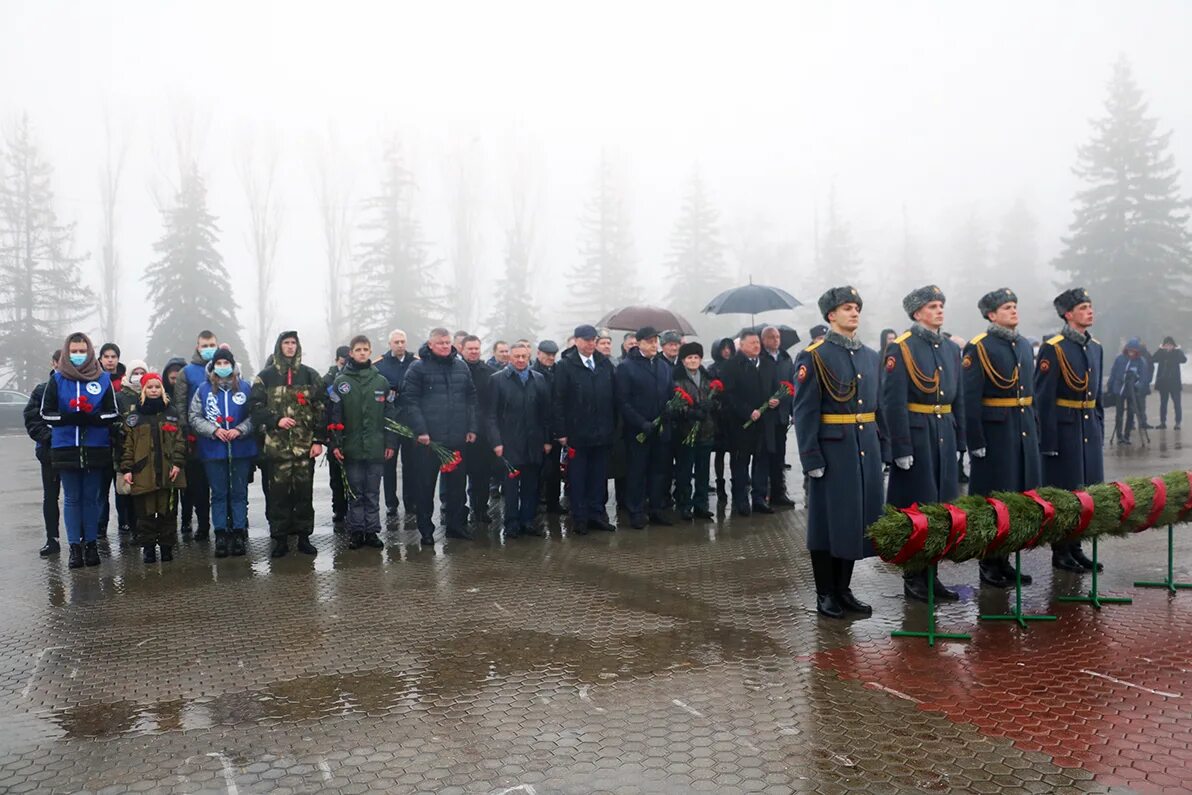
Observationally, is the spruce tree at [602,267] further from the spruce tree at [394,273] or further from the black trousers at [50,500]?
the black trousers at [50,500]

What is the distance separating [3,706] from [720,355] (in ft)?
26.3

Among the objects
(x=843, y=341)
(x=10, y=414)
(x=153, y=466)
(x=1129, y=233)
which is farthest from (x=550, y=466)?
(x=1129, y=233)

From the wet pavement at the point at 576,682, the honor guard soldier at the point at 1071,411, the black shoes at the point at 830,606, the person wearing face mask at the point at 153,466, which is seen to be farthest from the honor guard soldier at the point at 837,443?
the person wearing face mask at the point at 153,466

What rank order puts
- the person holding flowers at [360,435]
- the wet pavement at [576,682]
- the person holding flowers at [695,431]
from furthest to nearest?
the person holding flowers at [695,431] < the person holding flowers at [360,435] < the wet pavement at [576,682]

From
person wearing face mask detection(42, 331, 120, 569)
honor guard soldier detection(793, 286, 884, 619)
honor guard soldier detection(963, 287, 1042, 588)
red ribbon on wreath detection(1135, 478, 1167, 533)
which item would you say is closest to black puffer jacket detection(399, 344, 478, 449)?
person wearing face mask detection(42, 331, 120, 569)

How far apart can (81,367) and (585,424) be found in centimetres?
491

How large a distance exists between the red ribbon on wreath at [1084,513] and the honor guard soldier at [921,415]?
939 millimetres

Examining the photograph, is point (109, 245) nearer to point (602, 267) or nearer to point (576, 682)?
point (602, 267)

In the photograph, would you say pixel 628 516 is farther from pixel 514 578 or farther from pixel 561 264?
pixel 561 264

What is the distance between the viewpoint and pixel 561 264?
366 feet

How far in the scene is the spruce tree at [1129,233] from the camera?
3697 centimetres

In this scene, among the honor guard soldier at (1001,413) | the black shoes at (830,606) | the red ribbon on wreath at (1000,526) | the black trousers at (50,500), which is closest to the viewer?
the red ribbon on wreath at (1000,526)

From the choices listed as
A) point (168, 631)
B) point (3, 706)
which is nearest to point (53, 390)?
point (168, 631)

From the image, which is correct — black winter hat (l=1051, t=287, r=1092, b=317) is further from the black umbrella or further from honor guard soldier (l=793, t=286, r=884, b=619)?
the black umbrella
